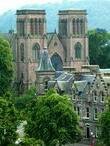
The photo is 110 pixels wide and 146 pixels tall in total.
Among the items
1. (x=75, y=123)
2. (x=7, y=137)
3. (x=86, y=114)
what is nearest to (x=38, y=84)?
(x=86, y=114)

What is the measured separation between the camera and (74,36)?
177 m

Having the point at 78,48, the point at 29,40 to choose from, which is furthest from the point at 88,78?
the point at 78,48

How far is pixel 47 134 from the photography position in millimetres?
103438

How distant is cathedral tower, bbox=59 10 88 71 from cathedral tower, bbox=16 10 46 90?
17.0 ft

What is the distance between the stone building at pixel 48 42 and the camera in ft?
560

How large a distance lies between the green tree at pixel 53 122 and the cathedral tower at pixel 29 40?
62.3m

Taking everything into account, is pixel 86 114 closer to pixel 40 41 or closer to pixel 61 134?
pixel 61 134

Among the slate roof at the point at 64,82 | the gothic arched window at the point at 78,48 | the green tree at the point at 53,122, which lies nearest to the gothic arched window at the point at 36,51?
the gothic arched window at the point at 78,48

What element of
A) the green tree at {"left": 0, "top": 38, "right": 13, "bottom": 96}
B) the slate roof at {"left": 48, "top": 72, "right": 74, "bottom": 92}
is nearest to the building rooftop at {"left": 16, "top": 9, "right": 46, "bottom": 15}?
the green tree at {"left": 0, "top": 38, "right": 13, "bottom": 96}

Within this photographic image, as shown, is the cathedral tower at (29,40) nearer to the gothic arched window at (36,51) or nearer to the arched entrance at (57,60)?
the gothic arched window at (36,51)

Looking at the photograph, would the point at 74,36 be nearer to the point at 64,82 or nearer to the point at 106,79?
the point at 64,82

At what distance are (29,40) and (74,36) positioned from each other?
10.1 m

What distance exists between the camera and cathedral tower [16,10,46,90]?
170 meters

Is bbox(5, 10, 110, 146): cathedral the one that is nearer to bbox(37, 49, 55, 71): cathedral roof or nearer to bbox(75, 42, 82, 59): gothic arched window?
bbox(75, 42, 82, 59): gothic arched window
